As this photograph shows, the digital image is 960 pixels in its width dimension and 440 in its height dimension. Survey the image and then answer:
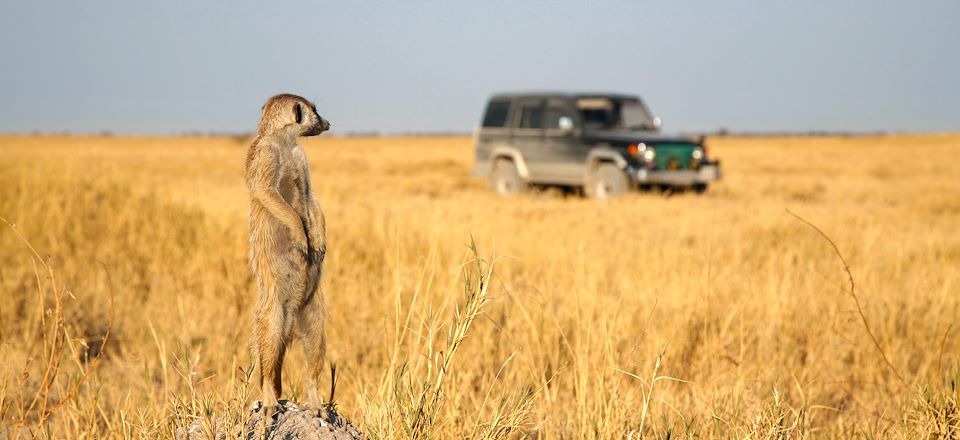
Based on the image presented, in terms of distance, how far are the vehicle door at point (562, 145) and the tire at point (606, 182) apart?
29cm

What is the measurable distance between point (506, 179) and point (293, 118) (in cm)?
1606

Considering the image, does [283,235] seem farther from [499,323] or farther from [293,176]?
[499,323]

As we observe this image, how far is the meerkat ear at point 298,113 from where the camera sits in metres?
1.85

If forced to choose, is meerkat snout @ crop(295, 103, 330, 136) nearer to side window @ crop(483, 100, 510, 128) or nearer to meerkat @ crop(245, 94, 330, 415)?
meerkat @ crop(245, 94, 330, 415)

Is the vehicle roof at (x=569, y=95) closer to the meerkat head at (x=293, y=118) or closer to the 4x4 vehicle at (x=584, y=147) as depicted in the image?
the 4x4 vehicle at (x=584, y=147)

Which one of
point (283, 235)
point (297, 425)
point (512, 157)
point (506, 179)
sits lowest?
point (506, 179)

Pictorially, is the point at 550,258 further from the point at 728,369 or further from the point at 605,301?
the point at 728,369

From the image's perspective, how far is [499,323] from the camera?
560cm

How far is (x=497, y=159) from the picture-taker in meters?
18.1

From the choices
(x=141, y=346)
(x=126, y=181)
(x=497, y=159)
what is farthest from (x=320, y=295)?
(x=497, y=159)

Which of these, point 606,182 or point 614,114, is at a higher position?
point 614,114

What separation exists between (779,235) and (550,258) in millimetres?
3305

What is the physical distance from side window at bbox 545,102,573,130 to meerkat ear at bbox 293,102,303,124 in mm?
14946

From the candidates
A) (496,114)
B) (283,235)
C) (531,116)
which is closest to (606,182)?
(531,116)
